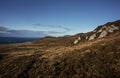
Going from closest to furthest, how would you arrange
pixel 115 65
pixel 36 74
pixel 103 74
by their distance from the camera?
pixel 103 74, pixel 115 65, pixel 36 74

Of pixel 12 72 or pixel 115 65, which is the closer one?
pixel 115 65

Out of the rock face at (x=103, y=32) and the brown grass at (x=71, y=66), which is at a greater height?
the rock face at (x=103, y=32)

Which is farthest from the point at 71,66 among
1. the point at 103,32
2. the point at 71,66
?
the point at 103,32

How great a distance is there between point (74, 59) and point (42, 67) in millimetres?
7042

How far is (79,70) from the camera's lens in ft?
80.4

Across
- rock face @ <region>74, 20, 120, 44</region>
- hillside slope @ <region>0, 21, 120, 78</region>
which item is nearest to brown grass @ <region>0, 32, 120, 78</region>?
hillside slope @ <region>0, 21, 120, 78</region>

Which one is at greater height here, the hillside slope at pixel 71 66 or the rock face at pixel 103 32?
the rock face at pixel 103 32

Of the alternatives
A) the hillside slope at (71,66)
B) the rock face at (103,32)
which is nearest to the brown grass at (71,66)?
the hillside slope at (71,66)

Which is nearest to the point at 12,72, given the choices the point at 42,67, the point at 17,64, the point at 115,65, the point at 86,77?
the point at 17,64

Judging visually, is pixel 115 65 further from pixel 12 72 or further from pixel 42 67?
pixel 12 72

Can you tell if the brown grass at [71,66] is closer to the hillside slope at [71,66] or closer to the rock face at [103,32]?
the hillside slope at [71,66]

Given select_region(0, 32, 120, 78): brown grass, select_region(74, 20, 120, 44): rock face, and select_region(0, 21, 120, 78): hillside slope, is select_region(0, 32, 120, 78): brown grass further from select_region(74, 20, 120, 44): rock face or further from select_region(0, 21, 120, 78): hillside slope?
select_region(74, 20, 120, 44): rock face

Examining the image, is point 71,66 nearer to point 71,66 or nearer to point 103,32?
point 71,66

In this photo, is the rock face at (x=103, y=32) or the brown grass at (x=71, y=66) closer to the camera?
the brown grass at (x=71, y=66)
